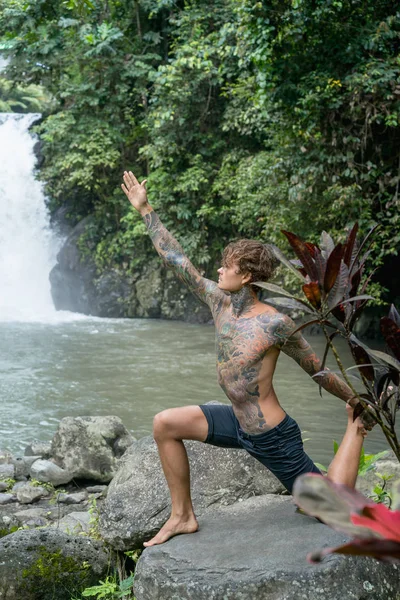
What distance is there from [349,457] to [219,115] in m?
13.5

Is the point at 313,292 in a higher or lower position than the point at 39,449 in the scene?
higher

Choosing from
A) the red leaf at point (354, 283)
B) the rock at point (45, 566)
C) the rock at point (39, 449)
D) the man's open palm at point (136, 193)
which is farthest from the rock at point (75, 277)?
the red leaf at point (354, 283)

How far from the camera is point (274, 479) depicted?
376 centimetres

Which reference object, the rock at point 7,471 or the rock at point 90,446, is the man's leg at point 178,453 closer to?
the rock at point 90,446

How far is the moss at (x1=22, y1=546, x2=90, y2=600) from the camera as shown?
3064 millimetres

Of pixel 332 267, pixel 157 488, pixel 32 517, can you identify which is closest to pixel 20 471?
pixel 32 517

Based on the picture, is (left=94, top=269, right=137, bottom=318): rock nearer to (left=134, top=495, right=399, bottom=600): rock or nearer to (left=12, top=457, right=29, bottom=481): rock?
(left=12, top=457, right=29, bottom=481): rock

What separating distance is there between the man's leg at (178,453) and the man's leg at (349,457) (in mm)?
598

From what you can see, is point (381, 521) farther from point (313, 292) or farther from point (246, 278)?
point (246, 278)

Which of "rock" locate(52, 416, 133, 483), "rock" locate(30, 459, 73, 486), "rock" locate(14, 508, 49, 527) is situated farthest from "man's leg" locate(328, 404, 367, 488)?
"rock" locate(30, 459, 73, 486)

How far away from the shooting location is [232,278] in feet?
10.0

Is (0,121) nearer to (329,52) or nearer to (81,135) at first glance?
(81,135)

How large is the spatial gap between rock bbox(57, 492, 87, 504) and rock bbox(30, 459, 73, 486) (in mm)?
262

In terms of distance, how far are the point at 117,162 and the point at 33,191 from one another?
3221mm
